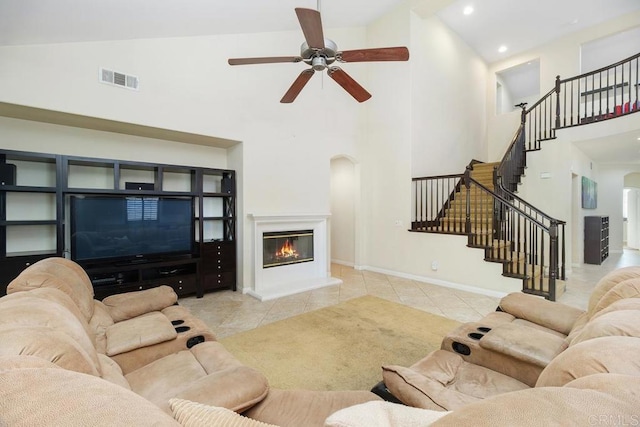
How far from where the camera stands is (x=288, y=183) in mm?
5035

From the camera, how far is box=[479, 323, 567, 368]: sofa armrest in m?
1.48

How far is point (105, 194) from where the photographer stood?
3602 millimetres

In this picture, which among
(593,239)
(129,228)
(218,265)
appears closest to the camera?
(129,228)

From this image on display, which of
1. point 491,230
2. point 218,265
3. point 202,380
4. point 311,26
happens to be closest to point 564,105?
point 491,230

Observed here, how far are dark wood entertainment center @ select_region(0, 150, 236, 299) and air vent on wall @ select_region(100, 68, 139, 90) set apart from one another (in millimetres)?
943

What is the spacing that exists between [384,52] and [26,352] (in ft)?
9.70

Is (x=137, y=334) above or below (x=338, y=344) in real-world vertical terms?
above

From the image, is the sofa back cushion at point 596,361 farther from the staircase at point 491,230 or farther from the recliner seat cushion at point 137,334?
the staircase at point 491,230

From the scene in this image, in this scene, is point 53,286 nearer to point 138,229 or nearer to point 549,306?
point 138,229

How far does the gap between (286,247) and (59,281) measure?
3.58m


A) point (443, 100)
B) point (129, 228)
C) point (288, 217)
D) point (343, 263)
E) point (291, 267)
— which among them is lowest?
point (343, 263)

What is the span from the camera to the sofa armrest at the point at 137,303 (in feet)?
7.26

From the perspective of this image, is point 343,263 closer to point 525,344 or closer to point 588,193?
point 525,344

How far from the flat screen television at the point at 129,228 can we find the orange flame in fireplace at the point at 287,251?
145 cm
